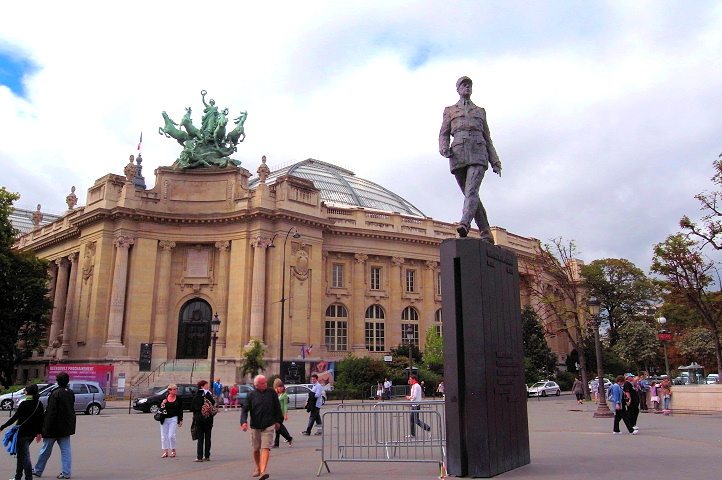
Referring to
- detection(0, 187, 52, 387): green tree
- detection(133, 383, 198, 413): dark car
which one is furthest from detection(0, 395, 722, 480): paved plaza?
detection(0, 187, 52, 387): green tree

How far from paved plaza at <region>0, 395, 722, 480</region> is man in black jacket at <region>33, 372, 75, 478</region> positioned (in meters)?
0.67

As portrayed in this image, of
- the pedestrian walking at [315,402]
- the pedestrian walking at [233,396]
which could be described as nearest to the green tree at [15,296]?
the pedestrian walking at [233,396]

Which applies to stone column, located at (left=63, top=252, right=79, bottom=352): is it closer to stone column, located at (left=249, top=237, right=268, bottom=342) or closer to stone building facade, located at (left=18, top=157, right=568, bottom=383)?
stone building facade, located at (left=18, top=157, right=568, bottom=383)

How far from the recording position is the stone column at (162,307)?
45.7m

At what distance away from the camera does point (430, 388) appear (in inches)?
1772

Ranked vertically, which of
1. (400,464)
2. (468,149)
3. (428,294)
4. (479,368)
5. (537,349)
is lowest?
(400,464)

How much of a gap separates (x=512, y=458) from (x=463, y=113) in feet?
20.5

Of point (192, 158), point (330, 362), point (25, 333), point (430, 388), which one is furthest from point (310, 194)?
point (25, 333)

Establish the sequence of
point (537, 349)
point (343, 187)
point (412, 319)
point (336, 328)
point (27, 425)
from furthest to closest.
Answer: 1. point (343, 187)
2. point (412, 319)
3. point (537, 349)
4. point (336, 328)
5. point (27, 425)

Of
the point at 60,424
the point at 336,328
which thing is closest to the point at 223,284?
the point at 336,328

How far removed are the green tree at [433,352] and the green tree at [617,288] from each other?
77.6 ft

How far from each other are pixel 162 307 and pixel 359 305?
636 inches

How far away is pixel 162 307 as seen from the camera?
154 feet

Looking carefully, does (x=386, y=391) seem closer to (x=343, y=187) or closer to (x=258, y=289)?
(x=258, y=289)
